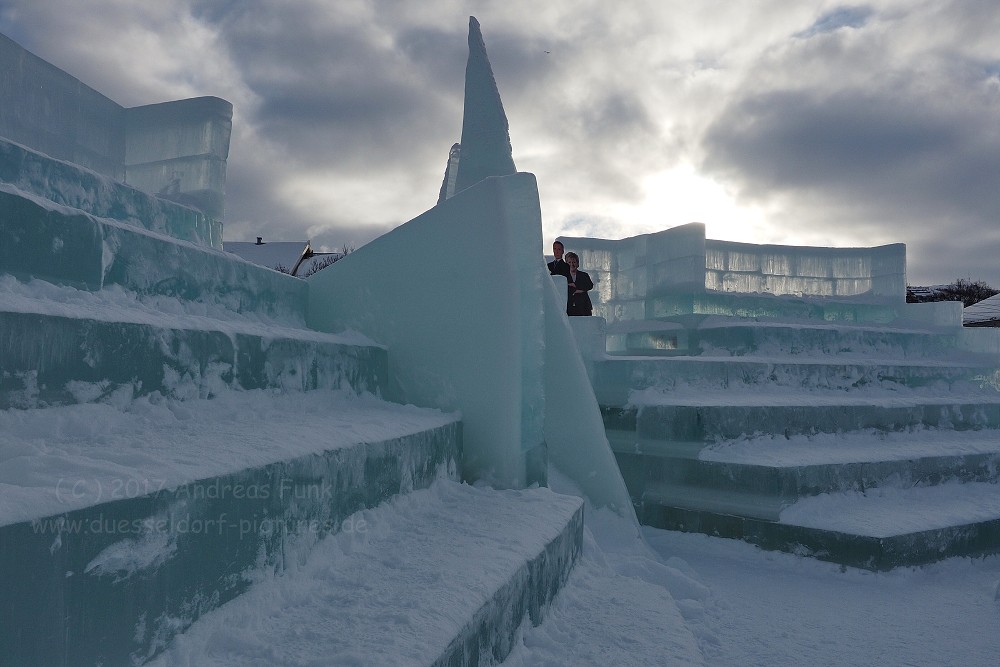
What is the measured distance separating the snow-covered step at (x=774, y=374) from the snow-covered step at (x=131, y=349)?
106 inches

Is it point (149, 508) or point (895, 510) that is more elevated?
point (149, 508)

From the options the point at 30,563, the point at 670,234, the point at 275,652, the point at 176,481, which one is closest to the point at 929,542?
the point at 275,652

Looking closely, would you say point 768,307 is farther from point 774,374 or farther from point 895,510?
point 895,510

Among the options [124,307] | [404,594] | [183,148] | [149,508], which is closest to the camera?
[149,508]

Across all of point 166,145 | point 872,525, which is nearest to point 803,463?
point 872,525

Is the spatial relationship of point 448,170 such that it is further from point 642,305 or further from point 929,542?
point 929,542

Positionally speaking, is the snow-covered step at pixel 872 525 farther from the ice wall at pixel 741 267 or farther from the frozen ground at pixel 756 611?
the ice wall at pixel 741 267

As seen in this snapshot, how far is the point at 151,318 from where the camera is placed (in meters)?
1.86

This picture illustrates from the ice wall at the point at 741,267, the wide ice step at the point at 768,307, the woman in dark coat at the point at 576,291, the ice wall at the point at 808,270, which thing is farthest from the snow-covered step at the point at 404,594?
the ice wall at the point at 808,270

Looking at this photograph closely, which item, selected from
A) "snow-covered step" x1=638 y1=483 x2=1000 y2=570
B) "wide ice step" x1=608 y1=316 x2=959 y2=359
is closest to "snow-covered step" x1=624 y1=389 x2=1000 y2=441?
"snow-covered step" x1=638 y1=483 x2=1000 y2=570

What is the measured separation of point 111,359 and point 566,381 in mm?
2539

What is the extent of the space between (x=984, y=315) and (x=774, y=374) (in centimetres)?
1497

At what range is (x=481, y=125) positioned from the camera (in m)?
4.18

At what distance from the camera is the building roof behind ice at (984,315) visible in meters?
15.7
